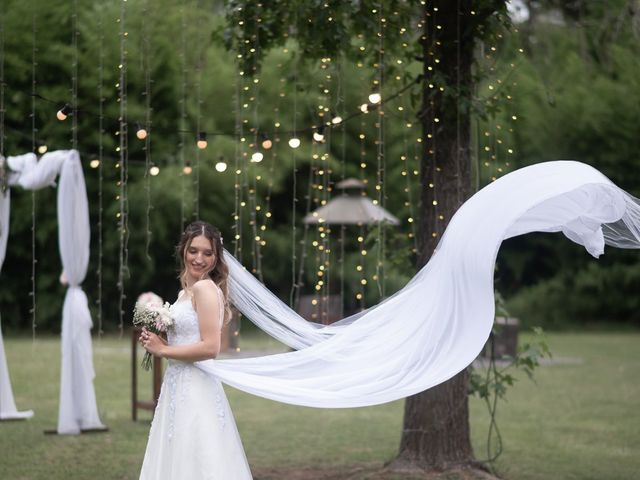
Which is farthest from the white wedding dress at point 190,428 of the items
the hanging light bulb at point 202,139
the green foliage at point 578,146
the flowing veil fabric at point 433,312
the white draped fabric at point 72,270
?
the green foliage at point 578,146

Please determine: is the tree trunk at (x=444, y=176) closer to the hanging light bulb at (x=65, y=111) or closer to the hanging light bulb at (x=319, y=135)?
the hanging light bulb at (x=319, y=135)

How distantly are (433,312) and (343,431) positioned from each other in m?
4.42

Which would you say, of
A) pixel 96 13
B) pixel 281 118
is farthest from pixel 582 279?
pixel 96 13

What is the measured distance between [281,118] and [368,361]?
14.5m

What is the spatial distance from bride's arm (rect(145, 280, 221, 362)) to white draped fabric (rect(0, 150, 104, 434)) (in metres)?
4.22

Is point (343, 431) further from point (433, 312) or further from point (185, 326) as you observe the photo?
point (185, 326)

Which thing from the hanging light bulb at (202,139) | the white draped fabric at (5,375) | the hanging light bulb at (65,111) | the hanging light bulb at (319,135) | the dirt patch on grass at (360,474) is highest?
the hanging light bulb at (65,111)

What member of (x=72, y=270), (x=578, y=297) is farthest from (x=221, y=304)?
(x=578, y=297)

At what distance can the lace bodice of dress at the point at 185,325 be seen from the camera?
4859mm

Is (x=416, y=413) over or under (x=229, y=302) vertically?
under

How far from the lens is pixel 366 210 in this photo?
1508 centimetres

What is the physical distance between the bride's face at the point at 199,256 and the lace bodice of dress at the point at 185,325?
0.13m

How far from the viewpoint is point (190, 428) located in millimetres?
4809

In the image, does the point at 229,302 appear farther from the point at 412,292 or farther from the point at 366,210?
the point at 366,210
